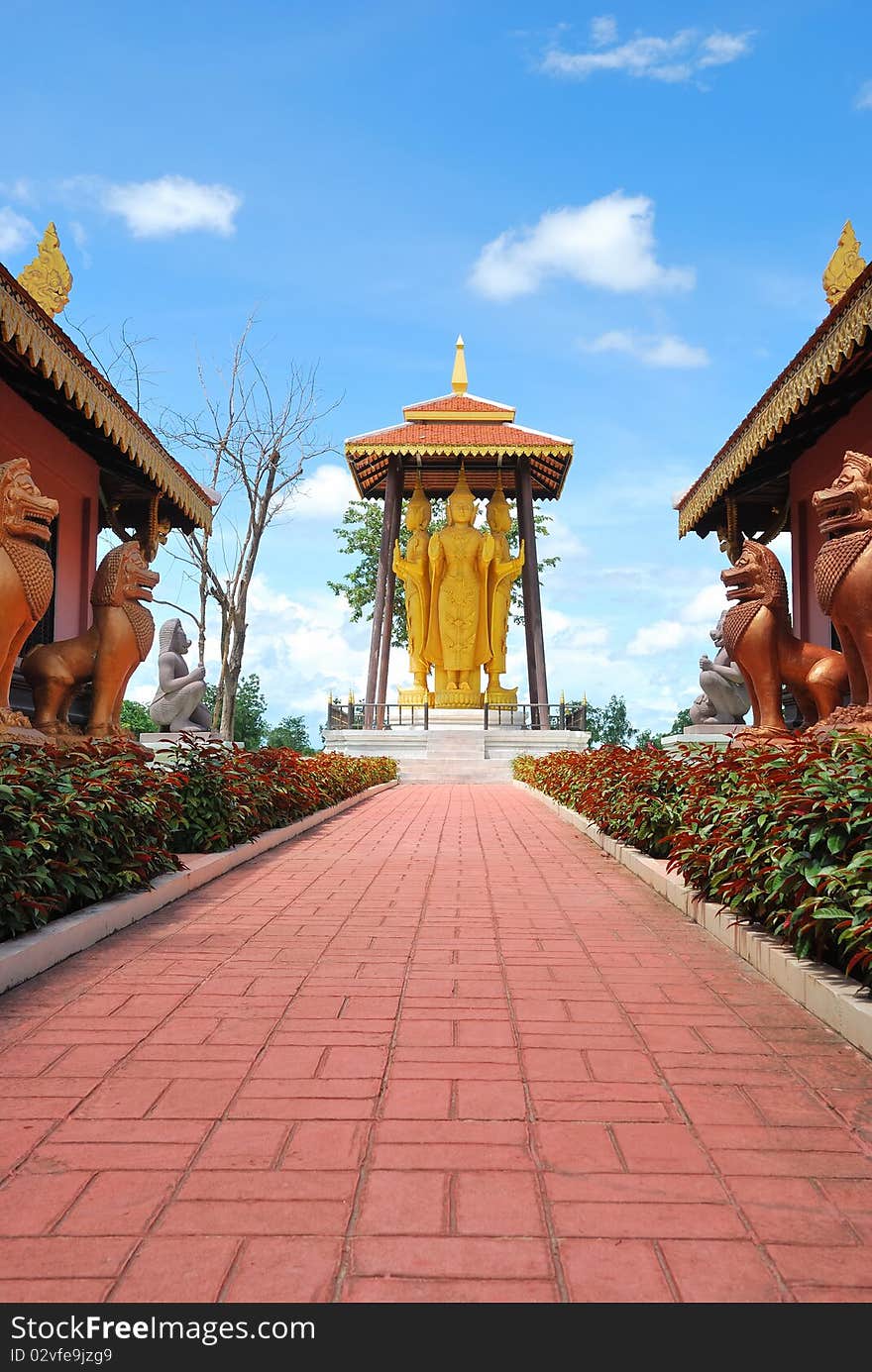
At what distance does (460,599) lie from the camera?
23500mm

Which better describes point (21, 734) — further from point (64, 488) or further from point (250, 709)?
point (250, 709)

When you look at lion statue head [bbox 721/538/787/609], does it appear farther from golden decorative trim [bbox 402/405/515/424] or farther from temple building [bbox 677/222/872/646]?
golden decorative trim [bbox 402/405/515/424]

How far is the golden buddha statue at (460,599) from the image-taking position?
76.4 ft

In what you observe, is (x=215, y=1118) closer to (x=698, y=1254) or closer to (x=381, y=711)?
(x=698, y=1254)

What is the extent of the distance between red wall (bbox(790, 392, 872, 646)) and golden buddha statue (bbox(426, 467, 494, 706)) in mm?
11968

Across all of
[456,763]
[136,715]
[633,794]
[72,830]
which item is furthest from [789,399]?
[136,715]

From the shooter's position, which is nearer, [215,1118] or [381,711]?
[215,1118]

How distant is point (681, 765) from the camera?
668 cm

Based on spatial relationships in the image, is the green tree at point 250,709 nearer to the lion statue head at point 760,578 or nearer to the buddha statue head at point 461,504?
the buddha statue head at point 461,504

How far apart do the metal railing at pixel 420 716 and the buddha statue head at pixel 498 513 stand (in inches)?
176

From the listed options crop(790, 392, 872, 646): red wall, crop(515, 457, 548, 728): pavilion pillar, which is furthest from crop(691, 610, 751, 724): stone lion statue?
crop(515, 457, 548, 728): pavilion pillar

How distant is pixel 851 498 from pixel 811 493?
4229mm

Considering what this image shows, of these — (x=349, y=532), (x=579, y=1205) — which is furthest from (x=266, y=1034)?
(x=349, y=532)
